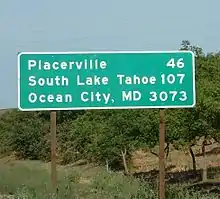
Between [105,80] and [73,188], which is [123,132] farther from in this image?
[105,80]

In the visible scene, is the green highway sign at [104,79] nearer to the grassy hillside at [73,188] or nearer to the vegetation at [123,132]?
the grassy hillside at [73,188]

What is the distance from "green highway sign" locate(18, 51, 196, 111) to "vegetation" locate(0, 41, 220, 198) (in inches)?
122

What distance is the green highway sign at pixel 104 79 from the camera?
462 inches

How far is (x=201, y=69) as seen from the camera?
1315 inches

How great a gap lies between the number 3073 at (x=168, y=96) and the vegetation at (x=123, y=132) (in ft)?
9.89

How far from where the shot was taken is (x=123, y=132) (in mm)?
43094

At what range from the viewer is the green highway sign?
11.7 m

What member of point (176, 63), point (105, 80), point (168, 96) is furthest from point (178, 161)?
point (105, 80)

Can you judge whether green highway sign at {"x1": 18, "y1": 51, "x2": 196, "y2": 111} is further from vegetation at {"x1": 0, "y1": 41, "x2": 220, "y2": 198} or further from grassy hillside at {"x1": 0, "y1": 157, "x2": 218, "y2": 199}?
vegetation at {"x1": 0, "y1": 41, "x2": 220, "y2": 198}

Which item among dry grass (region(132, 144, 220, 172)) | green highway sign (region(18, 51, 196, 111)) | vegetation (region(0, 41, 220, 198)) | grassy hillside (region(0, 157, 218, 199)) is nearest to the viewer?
green highway sign (region(18, 51, 196, 111))

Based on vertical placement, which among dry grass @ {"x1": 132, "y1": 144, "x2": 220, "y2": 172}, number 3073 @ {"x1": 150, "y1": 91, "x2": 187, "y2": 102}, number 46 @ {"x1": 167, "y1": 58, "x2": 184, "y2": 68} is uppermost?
number 46 @ {"x1": 167, "y1": 58, "x2": 184, "y2": 68}

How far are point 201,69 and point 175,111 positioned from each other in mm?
3017

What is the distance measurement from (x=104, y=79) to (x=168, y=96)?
115cm

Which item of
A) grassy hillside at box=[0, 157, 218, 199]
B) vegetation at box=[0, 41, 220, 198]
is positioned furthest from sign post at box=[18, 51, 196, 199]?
vegetation at box=[0, 41, 220, 198]
